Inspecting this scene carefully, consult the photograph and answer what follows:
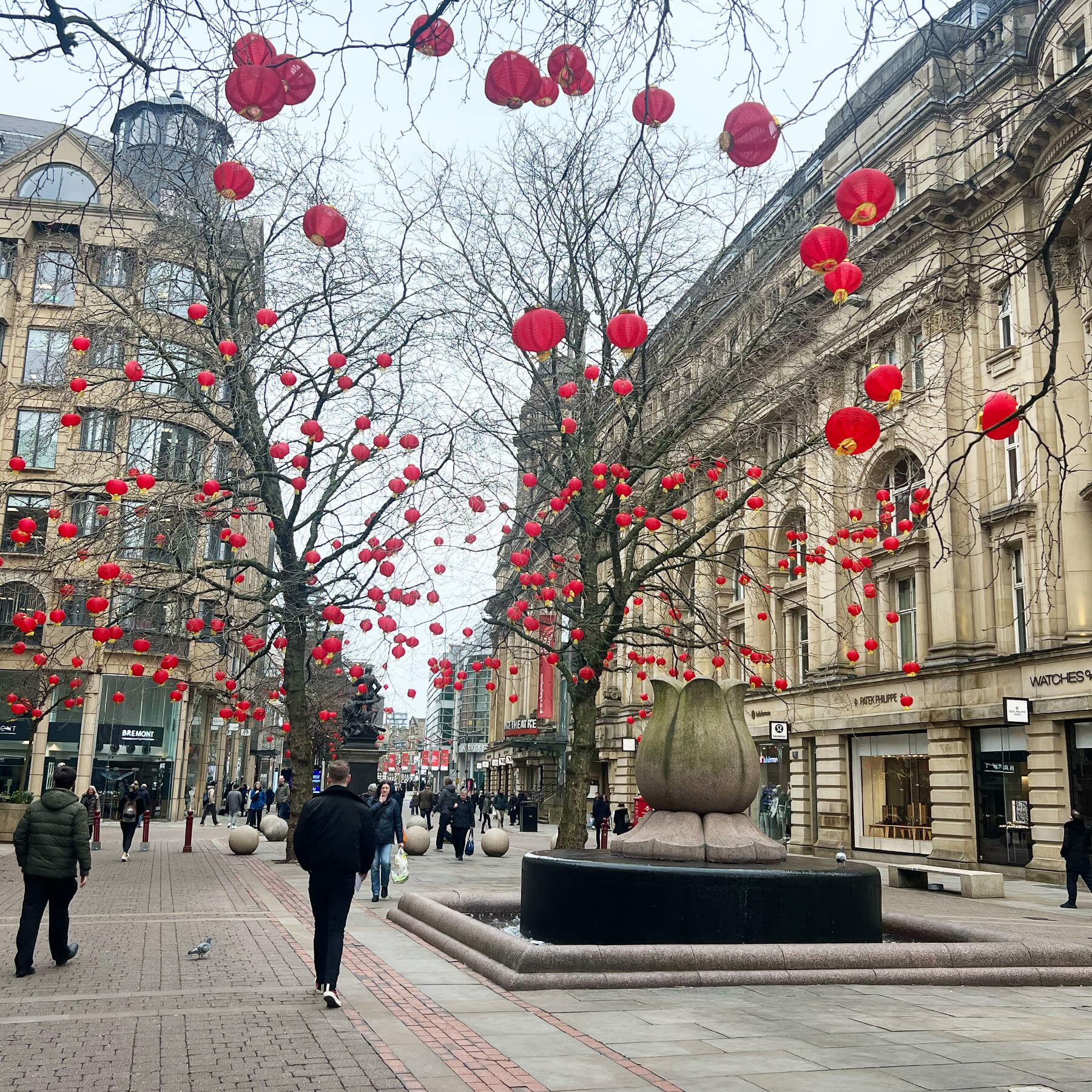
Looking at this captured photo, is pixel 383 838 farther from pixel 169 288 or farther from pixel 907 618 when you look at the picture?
pixel 907 618

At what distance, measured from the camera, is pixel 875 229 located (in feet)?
100

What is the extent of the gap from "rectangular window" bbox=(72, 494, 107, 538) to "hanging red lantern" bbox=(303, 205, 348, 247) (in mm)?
10616

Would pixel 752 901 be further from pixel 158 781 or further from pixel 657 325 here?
pixel 158 781

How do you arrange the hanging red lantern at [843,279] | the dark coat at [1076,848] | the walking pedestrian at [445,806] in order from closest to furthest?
the hanging red lantern at [843,279]
the dark coat at [1076,848]
the walking pedestrian at [445,806]

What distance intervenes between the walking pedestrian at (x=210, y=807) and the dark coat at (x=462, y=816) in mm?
22100

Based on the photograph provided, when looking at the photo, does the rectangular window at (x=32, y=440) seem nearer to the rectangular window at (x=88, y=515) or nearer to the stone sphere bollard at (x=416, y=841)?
the rectangular window at (x=88, y=515)

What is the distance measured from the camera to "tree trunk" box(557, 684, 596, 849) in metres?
22.8

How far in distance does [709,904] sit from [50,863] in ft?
19.6

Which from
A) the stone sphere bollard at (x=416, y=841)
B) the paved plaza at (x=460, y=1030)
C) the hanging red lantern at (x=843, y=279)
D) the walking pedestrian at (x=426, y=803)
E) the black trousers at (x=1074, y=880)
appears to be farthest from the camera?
the walking pedestrian at (x=426, y=803)

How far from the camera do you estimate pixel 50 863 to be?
9.63 meters

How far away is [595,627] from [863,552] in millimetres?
14055

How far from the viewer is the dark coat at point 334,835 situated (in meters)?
8.47

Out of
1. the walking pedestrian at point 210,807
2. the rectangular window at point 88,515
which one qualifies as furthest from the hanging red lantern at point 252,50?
the walking pedestrian at point 210,807

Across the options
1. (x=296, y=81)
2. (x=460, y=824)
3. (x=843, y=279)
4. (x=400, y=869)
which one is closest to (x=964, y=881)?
(x=400, y=869)
